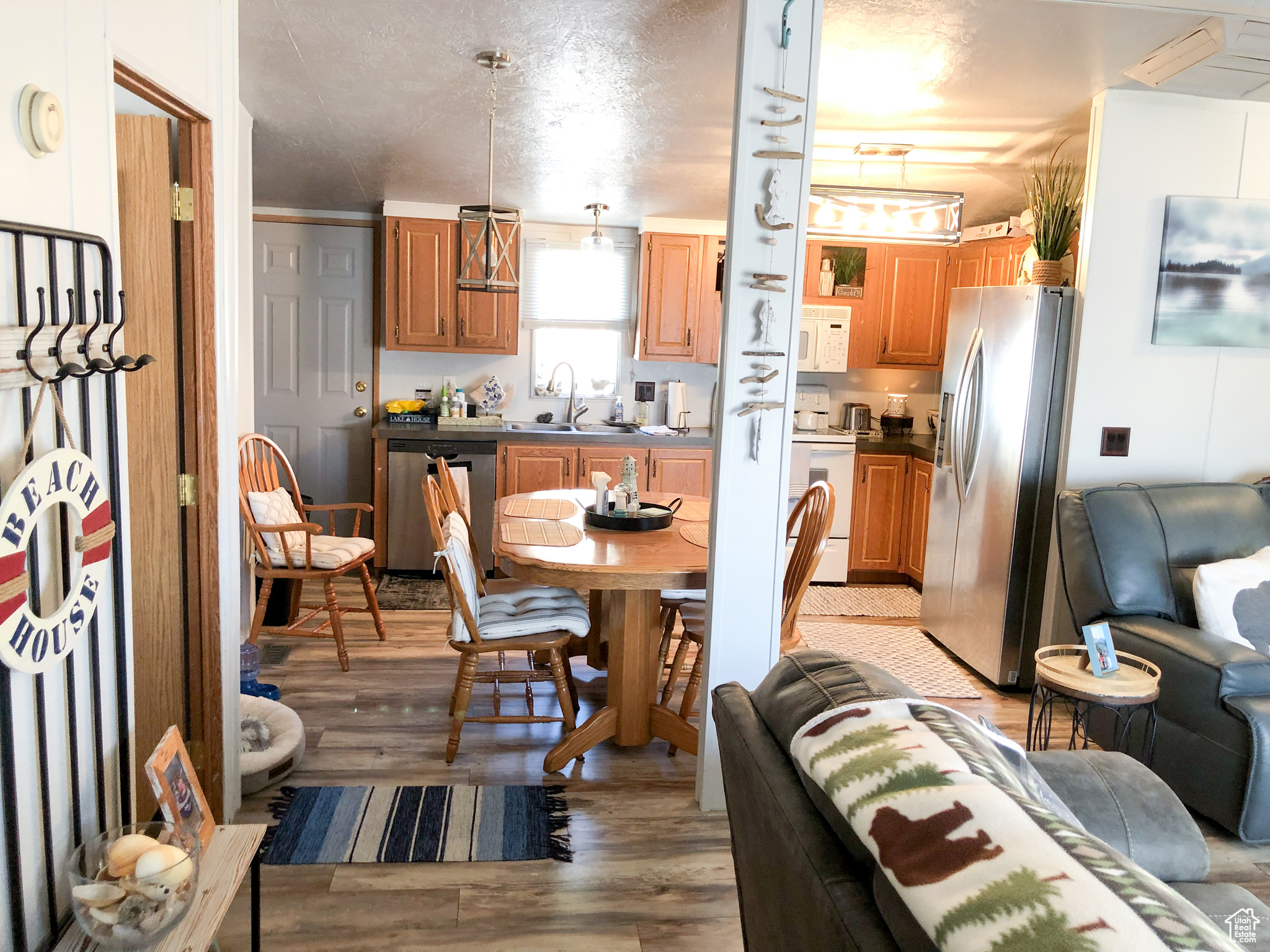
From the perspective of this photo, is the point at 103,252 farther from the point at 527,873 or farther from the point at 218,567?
the point at 527,873

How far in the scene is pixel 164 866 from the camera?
1474 millimetres

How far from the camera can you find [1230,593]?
10.1 ft

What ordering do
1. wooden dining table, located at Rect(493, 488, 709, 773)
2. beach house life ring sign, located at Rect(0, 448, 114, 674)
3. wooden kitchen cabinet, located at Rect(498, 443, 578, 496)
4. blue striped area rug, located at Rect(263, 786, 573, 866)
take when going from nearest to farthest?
beach house life ring sign, located at Rect(0, 448, 114, 674)
blue striped area rug, located at Rect(263, 786, 573, 866)
wooden dining table, located at Rect(493, 488, 709, 773)
wooden kitchen cabinet, located at Rect(498, 443, 578, 496)

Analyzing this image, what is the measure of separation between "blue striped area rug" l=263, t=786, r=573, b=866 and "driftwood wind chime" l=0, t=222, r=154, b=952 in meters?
1.00

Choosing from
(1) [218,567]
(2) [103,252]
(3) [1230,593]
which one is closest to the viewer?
(2) [103,252]

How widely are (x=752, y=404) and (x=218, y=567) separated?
5.17ft

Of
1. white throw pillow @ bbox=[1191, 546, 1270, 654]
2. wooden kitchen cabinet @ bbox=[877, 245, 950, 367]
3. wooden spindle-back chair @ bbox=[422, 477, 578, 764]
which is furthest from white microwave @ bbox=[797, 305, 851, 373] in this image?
wooden spindle-back chair @ bbox=[422, 477, 578, 764]

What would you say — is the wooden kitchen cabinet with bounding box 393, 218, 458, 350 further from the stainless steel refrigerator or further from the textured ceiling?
the stainless steel refrigerator

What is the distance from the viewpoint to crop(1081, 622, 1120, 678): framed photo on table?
2.71 metres

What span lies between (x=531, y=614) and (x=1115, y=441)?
2.51m

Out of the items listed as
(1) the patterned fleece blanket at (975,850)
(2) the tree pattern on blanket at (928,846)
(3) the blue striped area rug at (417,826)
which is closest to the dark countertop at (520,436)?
(3) the blue striped area rug at (417,826)

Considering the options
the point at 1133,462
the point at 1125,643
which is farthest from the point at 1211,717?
the point at 1133,462

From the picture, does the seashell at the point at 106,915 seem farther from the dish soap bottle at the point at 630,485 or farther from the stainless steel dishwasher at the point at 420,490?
the stainless steel dishwasher at the point at 420,490

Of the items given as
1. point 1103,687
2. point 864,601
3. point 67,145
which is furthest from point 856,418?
point 67,145
